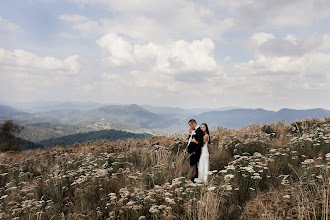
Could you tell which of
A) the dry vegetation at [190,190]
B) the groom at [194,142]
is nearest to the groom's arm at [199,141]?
the groom at [194,142]

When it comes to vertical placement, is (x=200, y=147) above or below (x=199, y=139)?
below

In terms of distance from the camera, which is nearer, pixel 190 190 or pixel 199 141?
pixel 190 190

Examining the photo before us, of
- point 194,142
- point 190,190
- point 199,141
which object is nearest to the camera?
point 190,190

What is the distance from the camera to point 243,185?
5.38 meters

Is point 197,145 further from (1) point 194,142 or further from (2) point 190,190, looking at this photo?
(2) point 190,190

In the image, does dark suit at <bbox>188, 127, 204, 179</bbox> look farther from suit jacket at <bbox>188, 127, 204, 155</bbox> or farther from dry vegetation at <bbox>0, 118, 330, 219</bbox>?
dry vegetation at <bbox>0, 118, 330, 219</bbox>

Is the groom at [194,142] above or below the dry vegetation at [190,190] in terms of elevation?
above

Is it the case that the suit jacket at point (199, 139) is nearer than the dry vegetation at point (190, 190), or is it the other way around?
the dry vegetation at point (190, 190)

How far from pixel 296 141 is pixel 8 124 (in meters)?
73.7

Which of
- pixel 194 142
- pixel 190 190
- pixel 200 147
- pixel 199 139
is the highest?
pixel 199 139

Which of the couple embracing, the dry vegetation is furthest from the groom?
the dry vegetation

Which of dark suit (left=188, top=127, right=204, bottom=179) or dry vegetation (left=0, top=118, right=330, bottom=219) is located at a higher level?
dark suit (left=188, top=127, right=204, bottom=179)

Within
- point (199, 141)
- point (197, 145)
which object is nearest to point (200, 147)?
point (197, 145)

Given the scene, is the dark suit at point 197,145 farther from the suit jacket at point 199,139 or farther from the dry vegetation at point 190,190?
the dry vegetation at point 190,190
